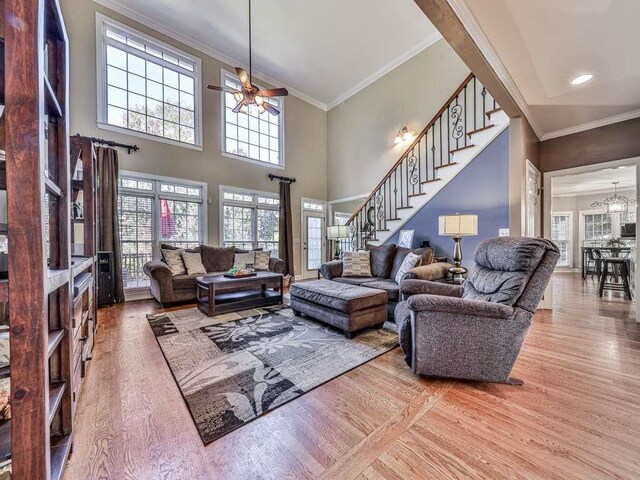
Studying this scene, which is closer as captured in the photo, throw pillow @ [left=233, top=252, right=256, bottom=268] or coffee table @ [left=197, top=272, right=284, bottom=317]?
coffee table @ [left=197, top=272, right=284, bottom=317]

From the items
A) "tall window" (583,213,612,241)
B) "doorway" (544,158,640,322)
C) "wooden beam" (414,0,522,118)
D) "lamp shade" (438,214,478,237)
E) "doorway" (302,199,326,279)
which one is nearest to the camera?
"wooden beam" (414,0,522,118)

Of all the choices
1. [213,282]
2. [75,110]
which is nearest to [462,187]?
[213,282]

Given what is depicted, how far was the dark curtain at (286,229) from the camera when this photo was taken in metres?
6.33

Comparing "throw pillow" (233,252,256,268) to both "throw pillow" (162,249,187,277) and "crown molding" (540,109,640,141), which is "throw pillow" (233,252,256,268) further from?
"crown molding" (540,109,640,141)

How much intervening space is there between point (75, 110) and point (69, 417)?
468 cm

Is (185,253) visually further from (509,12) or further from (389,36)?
(389,36)

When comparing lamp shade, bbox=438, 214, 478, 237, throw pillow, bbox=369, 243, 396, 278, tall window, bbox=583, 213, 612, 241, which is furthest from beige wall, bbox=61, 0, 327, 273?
tall window, bbox=583, 213, 612, 241

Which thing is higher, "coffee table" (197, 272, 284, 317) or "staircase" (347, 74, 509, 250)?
"staircase" (347, 74, 509, 250)

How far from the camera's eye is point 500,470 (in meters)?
1.21

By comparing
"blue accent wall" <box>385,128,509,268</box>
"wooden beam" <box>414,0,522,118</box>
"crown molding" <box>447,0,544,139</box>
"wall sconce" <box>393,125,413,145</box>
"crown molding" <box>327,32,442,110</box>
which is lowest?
"blue accent wall" <box>385,128,509,268</box>

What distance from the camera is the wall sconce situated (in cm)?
548

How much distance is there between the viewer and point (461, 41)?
1.94 metres

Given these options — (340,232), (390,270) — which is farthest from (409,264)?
(340,232)

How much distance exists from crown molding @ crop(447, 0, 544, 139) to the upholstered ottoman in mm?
2370
